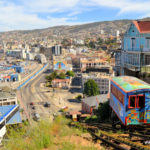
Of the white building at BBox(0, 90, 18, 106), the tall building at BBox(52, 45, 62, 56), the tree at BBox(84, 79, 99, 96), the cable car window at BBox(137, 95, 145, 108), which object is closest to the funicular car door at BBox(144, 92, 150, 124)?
the cable car window at BBox(137, 95, 145, 108)

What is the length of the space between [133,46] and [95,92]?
73.5 feet

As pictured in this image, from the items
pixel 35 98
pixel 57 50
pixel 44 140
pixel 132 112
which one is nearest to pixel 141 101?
pixel 132 112

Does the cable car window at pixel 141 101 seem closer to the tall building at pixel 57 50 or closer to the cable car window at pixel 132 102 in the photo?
the cable car window at pixel 132 102

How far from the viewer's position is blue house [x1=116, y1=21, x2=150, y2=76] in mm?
11391

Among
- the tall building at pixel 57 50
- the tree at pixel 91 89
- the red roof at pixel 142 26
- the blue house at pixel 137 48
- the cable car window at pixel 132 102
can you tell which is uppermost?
the tall building at pixel 57 50

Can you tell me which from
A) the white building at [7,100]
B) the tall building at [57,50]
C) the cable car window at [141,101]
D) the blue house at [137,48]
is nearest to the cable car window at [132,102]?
the cable car window at [141,101]

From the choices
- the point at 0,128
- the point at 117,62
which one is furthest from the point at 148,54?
the point at 0,128

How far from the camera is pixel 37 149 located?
517cm

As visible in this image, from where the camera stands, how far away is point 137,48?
11891mm

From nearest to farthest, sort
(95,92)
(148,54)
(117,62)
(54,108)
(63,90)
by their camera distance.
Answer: (148,54) < (117,62) < (54,108) < (95,92) < (63,90)

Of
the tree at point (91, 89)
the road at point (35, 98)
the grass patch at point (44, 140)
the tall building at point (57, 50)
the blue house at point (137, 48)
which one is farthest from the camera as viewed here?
the tall building at point (57, 50)

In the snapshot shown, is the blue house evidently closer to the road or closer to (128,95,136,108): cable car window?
(128,95,136,108): cable car window

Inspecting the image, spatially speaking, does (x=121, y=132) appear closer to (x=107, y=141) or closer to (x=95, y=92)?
(x=107, y=141)

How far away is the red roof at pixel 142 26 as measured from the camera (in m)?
11.5
